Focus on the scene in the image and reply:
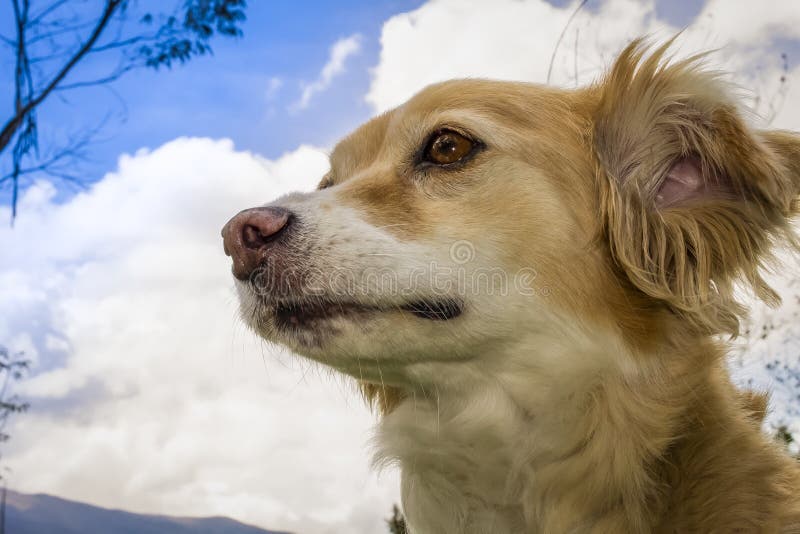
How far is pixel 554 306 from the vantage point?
3150 mm

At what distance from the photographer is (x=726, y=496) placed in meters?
2.91

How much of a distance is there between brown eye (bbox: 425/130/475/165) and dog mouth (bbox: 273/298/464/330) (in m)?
0.72

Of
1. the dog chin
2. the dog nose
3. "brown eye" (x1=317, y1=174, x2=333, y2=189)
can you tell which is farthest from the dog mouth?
"brown eye" (x1=317, y1=174, x2=333, y2=189)

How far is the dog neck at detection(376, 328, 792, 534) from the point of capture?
3.03m

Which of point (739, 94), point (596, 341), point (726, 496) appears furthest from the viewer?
point (739, 94)

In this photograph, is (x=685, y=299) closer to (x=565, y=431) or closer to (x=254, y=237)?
(x=565, y=431)

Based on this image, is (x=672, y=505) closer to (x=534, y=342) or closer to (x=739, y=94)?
(x=534, y=342)

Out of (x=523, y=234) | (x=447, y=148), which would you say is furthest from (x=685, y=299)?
(x=447, y=148)

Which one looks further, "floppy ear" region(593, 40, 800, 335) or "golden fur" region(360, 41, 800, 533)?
"floppy ear" region(593, 40, 800, 335)

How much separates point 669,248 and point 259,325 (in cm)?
181

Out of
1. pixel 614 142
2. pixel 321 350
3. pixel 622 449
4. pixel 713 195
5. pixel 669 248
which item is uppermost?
pixel 614 142

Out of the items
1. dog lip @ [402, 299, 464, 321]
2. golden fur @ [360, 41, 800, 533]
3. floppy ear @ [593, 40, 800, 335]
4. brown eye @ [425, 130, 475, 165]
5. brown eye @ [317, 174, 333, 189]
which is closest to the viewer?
golden fur @ [360, 41, 800, 533]

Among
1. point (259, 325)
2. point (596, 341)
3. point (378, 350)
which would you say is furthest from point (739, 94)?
point (259, 325)

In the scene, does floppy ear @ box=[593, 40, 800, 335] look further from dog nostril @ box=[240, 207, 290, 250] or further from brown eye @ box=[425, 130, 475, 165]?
dog nostril @ box=[240, 207, 290, 250]
